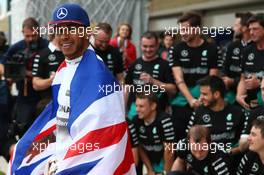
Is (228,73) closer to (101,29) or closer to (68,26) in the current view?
(101,29)

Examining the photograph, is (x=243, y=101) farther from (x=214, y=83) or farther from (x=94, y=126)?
(x=94, y=126)

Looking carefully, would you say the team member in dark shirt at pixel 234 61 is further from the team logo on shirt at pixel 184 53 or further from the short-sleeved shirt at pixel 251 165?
the short-sleeved shirt at pixel 251 165

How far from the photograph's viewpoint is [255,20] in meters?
4.81

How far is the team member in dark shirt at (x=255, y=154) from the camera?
4.11m

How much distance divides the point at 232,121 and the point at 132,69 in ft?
4.34

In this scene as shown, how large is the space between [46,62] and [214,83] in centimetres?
180

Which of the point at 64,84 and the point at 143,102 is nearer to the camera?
the point at 64,84

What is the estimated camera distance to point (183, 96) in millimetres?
5395

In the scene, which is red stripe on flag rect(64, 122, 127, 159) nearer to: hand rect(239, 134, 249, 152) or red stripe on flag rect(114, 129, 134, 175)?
red stripe on flag rect(114, 129, 134, 175)

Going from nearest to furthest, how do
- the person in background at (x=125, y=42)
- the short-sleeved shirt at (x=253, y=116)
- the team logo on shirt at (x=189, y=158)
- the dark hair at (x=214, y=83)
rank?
the short-sleeved shirt at (x=253, y=116), the team logo on shirt at (x=189, y=158), the dark hair at (x=214, y=83), the person in background at (x=125, y=42)

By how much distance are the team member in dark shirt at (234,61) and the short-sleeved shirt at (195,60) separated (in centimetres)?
10

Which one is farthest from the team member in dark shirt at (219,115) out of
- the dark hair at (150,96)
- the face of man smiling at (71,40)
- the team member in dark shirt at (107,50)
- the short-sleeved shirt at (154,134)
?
the face of man smiling at (71,40)

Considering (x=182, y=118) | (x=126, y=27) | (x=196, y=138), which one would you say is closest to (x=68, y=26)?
(x=196, y=138)

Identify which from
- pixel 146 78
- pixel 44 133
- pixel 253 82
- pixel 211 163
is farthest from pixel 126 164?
pixel 146 78
